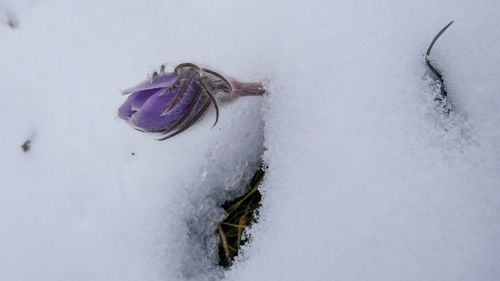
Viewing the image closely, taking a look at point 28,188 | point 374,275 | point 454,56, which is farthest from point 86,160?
point 454,56

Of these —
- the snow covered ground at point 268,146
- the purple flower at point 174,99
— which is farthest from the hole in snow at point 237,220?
the purple flower at point 174,99

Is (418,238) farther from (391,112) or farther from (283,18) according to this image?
(283,18)

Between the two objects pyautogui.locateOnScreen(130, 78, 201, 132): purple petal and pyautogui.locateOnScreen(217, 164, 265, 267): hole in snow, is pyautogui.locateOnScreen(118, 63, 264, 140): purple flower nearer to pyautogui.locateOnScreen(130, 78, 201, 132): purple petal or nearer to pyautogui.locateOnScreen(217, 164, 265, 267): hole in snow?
pyautogui.locateOnScreen(130, 78, 201, 132): purple petal

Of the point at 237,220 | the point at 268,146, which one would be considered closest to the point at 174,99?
the point at 268,146

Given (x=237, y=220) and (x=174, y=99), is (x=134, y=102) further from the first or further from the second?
(x=237, y=220)

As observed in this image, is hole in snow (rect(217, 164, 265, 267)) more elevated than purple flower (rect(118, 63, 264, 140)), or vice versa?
purple flower (rect(118, 63, 264, 140))

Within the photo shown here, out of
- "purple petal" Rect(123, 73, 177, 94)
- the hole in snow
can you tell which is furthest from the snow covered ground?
"purple petal" Rect(123, 73, 177, 94)
